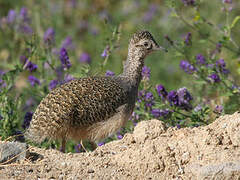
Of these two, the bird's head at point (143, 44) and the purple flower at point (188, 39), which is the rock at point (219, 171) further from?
the purple flower at point (188, 39)

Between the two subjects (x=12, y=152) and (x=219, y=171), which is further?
(x=12, y=152)

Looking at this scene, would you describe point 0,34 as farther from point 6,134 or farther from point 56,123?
point 56,123

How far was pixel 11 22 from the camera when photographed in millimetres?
9102

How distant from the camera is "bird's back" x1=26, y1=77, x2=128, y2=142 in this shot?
5.36 metres

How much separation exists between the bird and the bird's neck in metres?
0.15

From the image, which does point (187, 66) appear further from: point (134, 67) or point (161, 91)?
point (161, 91)

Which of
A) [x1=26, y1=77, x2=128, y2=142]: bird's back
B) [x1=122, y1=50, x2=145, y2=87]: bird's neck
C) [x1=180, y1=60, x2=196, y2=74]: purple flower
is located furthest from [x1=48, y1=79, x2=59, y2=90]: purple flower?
[x1=180, y1=60, x2=196, y2=74]: purple flower

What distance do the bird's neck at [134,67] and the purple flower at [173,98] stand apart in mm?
541

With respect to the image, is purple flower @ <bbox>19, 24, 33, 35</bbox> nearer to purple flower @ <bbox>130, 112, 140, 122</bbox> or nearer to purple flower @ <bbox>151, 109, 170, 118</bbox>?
purple flower @ <bbox>130, 112, 140, 122</bbox>

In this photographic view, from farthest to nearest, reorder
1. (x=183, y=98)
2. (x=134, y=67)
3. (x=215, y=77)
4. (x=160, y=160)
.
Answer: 1. (x=134, y=67)
2. (x=215, y=77)
3. (x=183, y=98)
4. (x=160, y=160)

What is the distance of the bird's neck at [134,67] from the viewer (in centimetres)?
627

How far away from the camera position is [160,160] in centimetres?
433

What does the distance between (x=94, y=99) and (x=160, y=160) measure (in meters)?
1.45

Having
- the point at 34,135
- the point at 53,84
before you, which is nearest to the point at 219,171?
the point at 34,135
